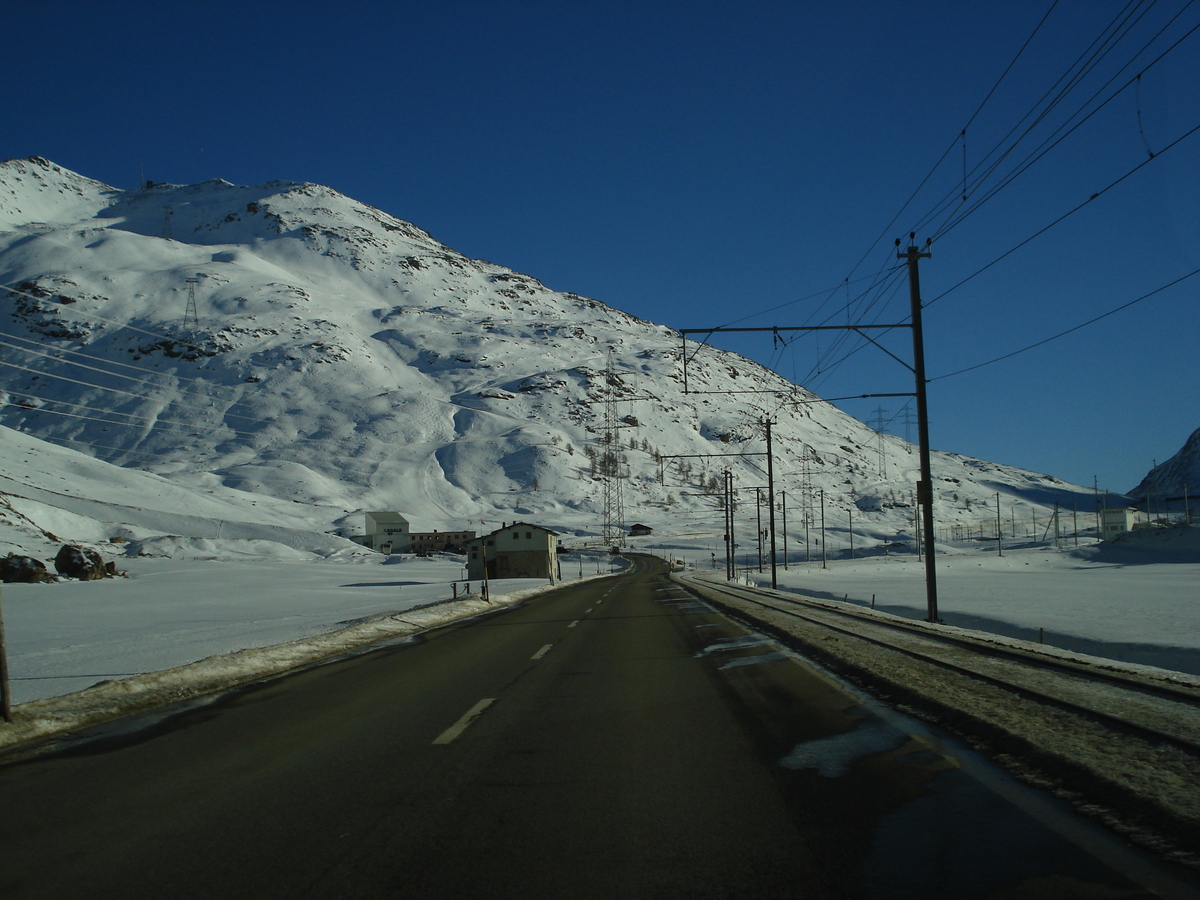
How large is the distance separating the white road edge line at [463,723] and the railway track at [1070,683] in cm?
627

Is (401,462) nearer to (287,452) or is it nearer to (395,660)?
(287,452)

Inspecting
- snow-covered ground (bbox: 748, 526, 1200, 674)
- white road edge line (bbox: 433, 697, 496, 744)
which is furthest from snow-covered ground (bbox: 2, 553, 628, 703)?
snow-covered ground (bbox: 748, 526, 1200, 674)

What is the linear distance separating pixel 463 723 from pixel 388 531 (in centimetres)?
12578

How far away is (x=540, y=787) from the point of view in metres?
5.98

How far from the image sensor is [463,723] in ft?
27.5

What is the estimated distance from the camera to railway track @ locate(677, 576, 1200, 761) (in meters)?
7.03

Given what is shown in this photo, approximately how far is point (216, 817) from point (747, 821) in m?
3.77

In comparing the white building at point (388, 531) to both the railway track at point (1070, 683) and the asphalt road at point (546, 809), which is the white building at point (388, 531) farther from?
the asphalt road at point (546, 809)

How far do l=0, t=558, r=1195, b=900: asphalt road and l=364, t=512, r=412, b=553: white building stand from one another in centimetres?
11860

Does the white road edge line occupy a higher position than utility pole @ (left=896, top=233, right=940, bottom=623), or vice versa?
utility pole @ (left=896, top=233, right=940, bottom=623)

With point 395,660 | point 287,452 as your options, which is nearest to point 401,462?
point 287,452

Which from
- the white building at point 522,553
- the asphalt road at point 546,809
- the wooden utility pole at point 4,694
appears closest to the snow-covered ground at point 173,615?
the wooden utility pole at point 4,694

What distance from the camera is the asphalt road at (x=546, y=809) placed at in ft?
13.9

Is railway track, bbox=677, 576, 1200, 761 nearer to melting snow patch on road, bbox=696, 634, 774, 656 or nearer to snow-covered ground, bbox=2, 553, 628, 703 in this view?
melting snow patch on road, bbox=696, 634, 774, 656
